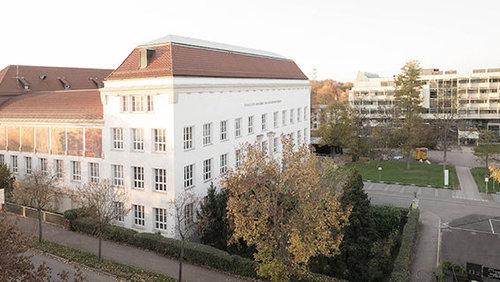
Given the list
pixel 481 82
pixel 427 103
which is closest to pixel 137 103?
pixel 427 103

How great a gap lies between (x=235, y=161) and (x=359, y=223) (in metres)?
13.0

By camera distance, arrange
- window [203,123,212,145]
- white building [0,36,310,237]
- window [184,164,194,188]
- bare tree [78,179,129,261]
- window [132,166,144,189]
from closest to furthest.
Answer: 1. bare tree [78,179,129,261]
2. white building [0,36,310,237]
3. window [184,164,194,188]
4. window [132,166,144,189]
5. window [203,123,212,145]

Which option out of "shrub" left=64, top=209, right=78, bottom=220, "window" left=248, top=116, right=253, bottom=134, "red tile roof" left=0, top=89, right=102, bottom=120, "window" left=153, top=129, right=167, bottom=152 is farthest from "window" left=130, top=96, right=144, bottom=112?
"window" left=248, top=116, right=253, bottom=134

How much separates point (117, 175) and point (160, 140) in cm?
498

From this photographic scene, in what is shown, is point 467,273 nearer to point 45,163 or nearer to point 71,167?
point 71,167

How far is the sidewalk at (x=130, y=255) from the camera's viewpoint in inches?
861

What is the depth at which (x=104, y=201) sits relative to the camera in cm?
2402

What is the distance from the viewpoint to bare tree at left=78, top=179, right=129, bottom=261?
2378 centimetres

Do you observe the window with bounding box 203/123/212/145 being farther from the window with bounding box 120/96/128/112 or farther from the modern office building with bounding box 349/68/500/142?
the modern office building with bounding box 349/68/500/142

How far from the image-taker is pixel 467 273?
20500 millimetres

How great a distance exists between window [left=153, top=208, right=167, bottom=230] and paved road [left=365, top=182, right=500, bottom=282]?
15.7 meters

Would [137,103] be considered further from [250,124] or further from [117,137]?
[250,124]

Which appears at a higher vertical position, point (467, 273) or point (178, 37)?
point (178, 37)

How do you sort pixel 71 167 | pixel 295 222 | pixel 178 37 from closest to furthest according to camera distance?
pixel 295 222 → pixel 178 37 → pixel 71 167
